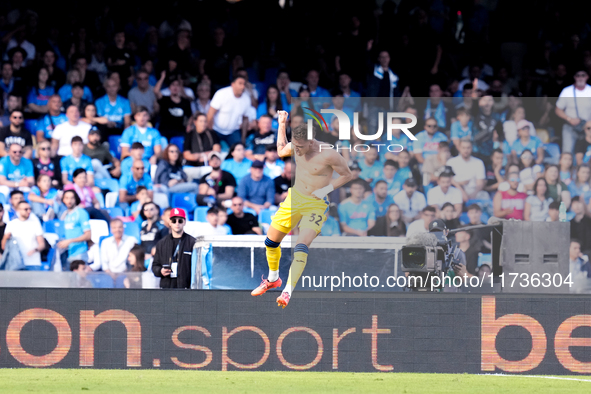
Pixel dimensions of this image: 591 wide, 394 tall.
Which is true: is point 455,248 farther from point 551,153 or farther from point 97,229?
point 97,229

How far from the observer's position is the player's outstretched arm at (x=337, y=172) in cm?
903

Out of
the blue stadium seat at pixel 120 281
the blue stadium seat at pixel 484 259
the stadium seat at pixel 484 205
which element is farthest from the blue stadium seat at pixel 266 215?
the blue stadium seat at pixel 484 259

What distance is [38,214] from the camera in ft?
43.9

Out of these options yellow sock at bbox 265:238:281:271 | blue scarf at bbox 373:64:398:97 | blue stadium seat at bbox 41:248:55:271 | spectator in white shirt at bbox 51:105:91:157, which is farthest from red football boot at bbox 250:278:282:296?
blue scarf at bbox 373:64:398:97

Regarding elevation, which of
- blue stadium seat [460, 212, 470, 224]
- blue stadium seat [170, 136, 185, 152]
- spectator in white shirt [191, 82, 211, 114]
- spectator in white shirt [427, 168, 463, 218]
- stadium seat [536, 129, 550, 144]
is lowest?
blue stadium seat [460, 212, 470, 224]

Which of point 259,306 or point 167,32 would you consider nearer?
A: point 259,306

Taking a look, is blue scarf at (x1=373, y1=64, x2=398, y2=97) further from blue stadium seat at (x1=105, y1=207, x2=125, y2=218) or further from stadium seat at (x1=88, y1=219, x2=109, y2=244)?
stadium seat at (x1=88, y1=219, x2=109, y2=244)

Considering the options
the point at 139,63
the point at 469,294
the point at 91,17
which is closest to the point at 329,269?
the point at 469,294

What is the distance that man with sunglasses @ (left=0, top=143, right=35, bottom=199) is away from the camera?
539 inches

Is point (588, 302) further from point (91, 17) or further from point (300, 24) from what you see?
point (91, 17)

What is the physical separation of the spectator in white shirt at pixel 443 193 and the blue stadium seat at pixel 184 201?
180 inches

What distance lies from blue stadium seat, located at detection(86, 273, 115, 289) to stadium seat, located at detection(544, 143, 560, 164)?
5550 mm

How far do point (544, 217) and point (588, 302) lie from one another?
109 centimetres

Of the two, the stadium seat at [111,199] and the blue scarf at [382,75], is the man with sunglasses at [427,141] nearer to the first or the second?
the blue scarf at [382,75]
